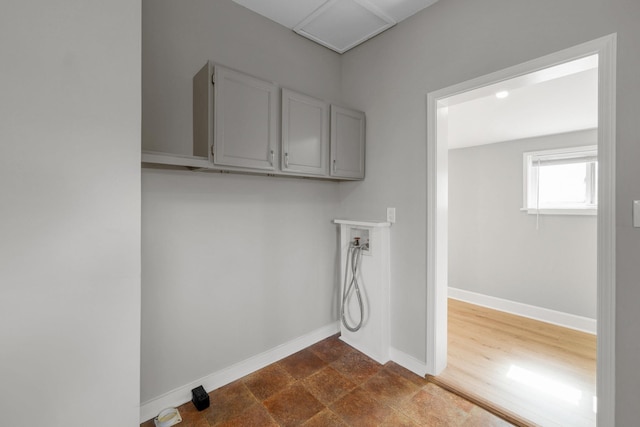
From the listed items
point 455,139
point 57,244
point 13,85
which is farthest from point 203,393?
point 455,139

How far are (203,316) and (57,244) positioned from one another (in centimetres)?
107

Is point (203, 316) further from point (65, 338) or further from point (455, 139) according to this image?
point (455, 139)

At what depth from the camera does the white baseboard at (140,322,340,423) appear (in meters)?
1.79

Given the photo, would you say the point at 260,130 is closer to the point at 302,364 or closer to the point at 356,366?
the point at 302,364

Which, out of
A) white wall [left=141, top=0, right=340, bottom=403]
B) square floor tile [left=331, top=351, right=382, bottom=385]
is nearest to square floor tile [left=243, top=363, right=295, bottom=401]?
white wall [left=141, top=0, right=340, bottom=403]

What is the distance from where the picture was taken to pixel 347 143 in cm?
248

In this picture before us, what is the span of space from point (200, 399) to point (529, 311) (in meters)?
3.95

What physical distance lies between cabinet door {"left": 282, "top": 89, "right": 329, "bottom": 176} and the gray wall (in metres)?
2.99

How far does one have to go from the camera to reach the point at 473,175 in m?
4.19

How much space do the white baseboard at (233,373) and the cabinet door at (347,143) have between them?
160 centimetres

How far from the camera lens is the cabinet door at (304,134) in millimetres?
2039

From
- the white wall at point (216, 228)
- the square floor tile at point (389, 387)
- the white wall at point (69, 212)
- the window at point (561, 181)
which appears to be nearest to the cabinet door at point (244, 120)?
the white wall at point (216, 228)

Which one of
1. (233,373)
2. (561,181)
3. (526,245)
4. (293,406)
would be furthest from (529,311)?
(233,373)

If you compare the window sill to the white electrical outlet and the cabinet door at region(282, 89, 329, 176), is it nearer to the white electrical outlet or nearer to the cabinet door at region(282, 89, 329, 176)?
the white electrical outlet
